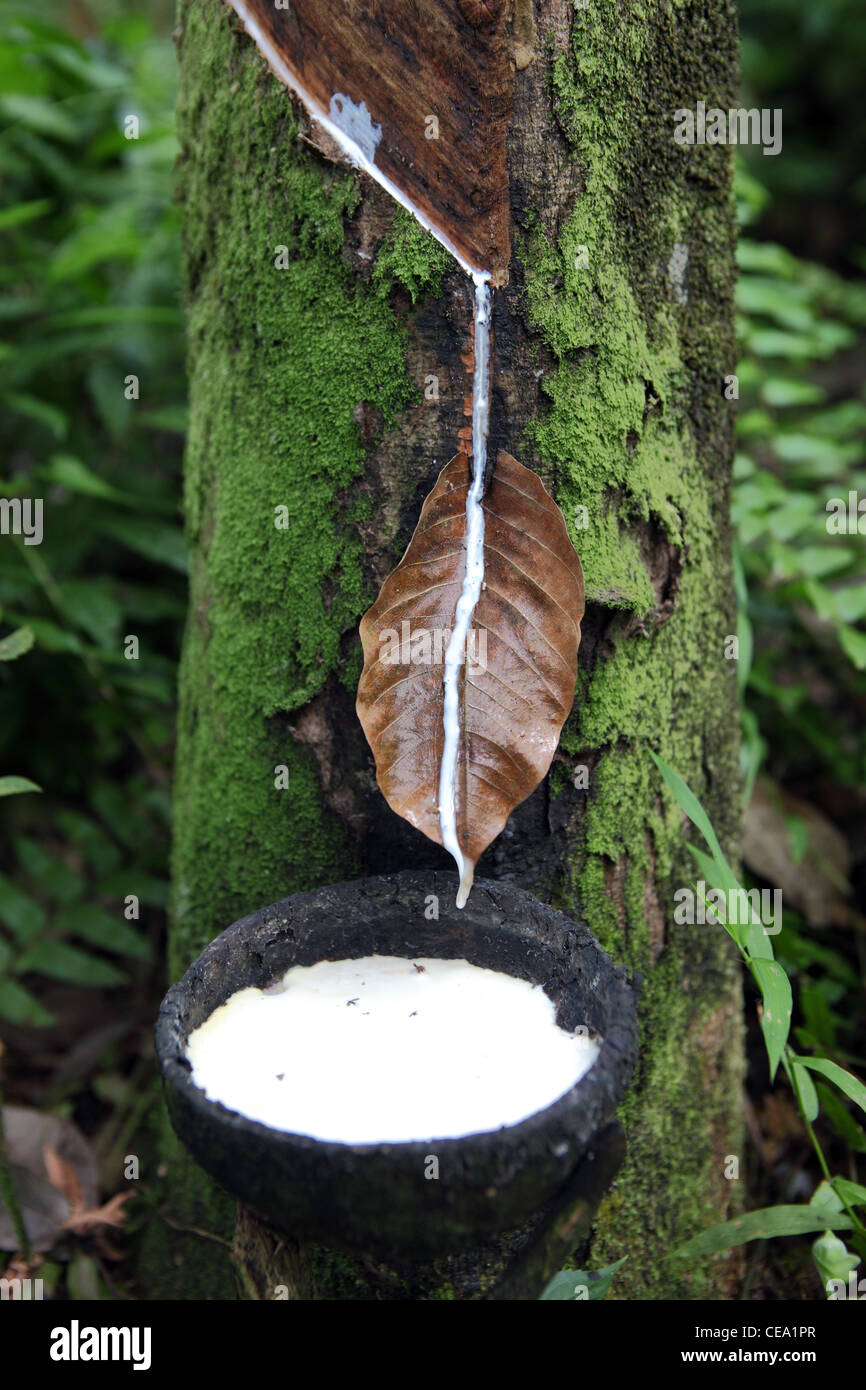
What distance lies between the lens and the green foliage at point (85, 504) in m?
2.85

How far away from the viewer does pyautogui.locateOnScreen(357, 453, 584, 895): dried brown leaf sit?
1.55 m

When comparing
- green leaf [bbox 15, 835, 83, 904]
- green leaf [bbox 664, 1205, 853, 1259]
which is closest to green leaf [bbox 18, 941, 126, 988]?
green leaf [bbox 15, 835, 83, 904]

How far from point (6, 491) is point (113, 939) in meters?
1.38

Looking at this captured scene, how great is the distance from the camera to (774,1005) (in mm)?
1550

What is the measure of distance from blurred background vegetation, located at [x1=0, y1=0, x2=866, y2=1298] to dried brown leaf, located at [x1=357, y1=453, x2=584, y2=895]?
75cm

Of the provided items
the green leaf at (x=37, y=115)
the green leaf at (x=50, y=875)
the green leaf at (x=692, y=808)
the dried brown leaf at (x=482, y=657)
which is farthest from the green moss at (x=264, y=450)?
the green leaf at (x=37, y=115)

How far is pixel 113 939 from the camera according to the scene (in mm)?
2680

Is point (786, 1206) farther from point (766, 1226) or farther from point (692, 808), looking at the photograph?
point (692, 808)

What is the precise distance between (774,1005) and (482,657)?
68 cm

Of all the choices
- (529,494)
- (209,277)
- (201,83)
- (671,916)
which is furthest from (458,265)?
(671,916)

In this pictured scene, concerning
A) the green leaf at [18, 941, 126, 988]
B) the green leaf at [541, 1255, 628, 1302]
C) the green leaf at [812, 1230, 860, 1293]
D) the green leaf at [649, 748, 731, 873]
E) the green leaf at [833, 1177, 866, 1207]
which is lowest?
the green leaf at [541, 1255, 628, 1302]

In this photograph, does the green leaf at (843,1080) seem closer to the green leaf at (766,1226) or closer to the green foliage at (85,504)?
the green leaf at (766,1226)

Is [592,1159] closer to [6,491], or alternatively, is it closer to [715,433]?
[715,433]

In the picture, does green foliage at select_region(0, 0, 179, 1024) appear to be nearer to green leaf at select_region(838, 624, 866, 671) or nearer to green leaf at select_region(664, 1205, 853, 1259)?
green leaf at select_region(664, 1205, 853, 1259)
